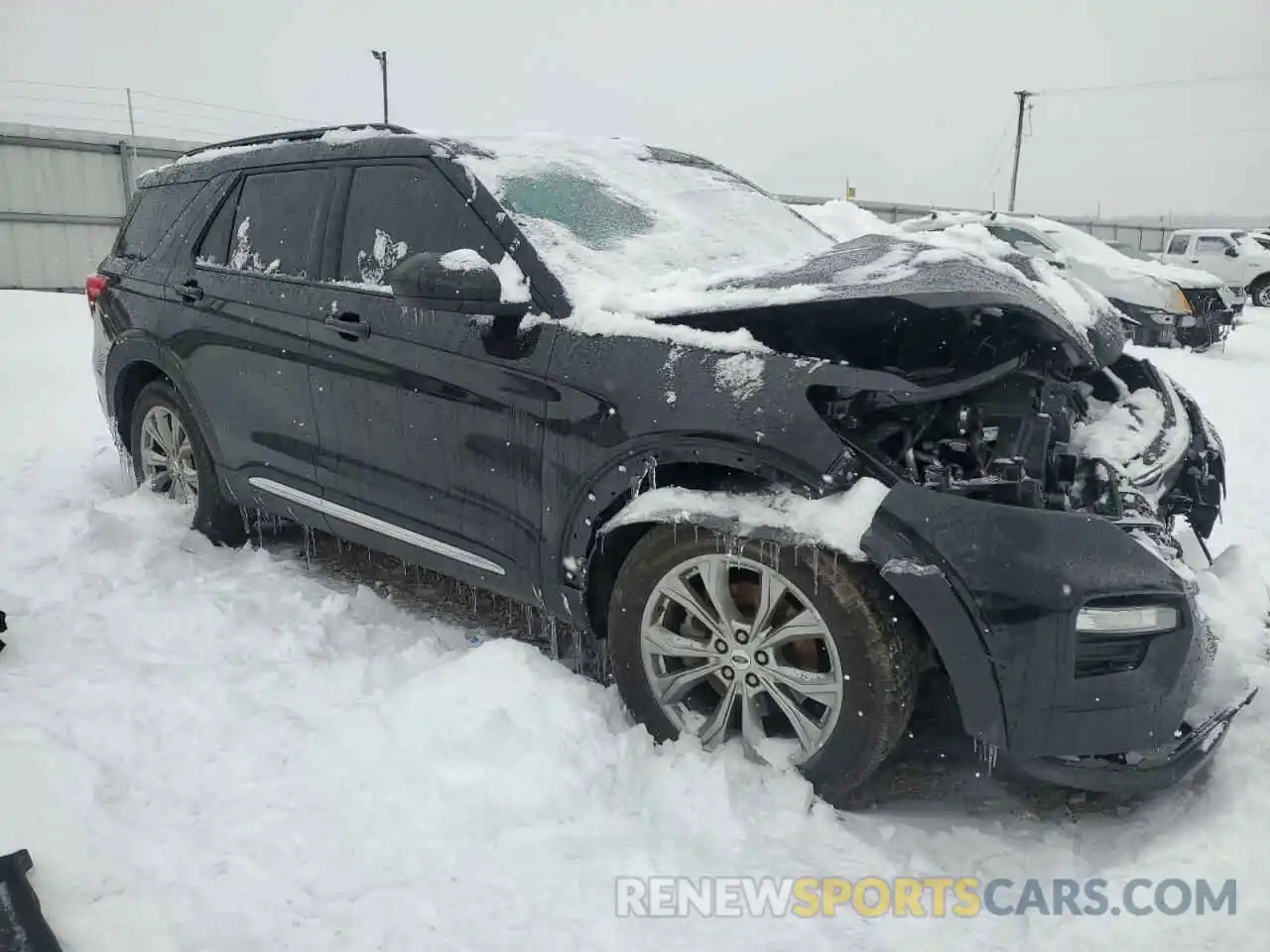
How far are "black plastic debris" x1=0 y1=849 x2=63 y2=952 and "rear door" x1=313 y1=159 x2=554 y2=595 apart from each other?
1.47 m

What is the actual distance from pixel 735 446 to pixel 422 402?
120cm

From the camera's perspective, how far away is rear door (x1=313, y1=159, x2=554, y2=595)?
9.84ft

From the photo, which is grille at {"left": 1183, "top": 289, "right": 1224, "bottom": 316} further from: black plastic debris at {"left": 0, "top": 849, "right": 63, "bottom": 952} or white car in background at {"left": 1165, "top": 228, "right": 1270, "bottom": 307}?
black plastic debris at {"left": 0, "top": 849, "right": 63, "bottom": 952}

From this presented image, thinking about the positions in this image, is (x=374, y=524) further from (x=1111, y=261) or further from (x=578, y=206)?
(x=1111, y=261)

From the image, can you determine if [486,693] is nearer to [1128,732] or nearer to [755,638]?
[755,638]

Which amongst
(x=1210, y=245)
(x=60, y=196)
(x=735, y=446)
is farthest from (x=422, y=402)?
(x=1210, y=245)

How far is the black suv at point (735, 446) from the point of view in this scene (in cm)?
228

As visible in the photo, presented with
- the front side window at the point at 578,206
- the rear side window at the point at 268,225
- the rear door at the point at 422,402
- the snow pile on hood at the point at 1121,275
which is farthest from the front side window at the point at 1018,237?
the rear door at the point at 422,402

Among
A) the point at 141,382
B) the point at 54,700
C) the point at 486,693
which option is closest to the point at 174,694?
the point at 54,700

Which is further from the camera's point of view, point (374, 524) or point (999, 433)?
point (374, 524)

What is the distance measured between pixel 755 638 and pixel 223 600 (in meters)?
2.27

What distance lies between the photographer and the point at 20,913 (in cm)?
205

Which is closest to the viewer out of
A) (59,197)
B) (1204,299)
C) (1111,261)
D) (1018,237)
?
(1204,299)

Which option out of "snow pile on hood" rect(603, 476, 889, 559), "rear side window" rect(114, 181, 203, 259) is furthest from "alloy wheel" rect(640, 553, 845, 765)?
"rear side window" rect(114, 181, 203, 259)
